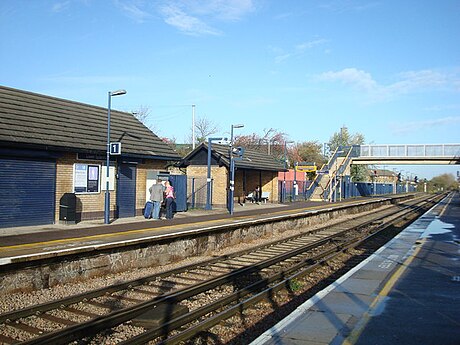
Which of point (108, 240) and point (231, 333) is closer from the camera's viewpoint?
point (231, 333)

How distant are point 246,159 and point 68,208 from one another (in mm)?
17300

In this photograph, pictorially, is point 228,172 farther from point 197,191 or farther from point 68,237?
point 68,237

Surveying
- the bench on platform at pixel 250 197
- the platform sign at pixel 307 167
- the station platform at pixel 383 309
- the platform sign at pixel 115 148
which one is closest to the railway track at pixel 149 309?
the station platform at pixel 383 309

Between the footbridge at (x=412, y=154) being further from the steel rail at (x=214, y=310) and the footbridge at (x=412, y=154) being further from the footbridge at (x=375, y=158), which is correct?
the steel rail at (x=214, y=310)

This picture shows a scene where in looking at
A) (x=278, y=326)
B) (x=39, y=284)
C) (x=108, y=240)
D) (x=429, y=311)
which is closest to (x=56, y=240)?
(x=108, y=240)

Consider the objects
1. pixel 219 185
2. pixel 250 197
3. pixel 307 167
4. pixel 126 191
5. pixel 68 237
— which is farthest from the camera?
pixel 307 167

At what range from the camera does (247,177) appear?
34.7 meters

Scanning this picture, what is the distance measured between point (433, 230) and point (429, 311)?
1483 centimetres

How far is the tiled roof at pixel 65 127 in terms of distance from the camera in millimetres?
15742

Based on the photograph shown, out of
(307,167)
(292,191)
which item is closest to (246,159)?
(292,191)

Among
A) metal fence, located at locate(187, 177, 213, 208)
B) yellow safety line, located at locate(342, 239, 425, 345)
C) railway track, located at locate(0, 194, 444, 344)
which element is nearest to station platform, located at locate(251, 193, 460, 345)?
yellow safety line, located at locate(342, 239, 425, 345)

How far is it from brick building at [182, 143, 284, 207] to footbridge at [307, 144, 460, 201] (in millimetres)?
8440

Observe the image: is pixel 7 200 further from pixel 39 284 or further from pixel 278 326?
pixel 278 326

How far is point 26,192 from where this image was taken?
1545cm
